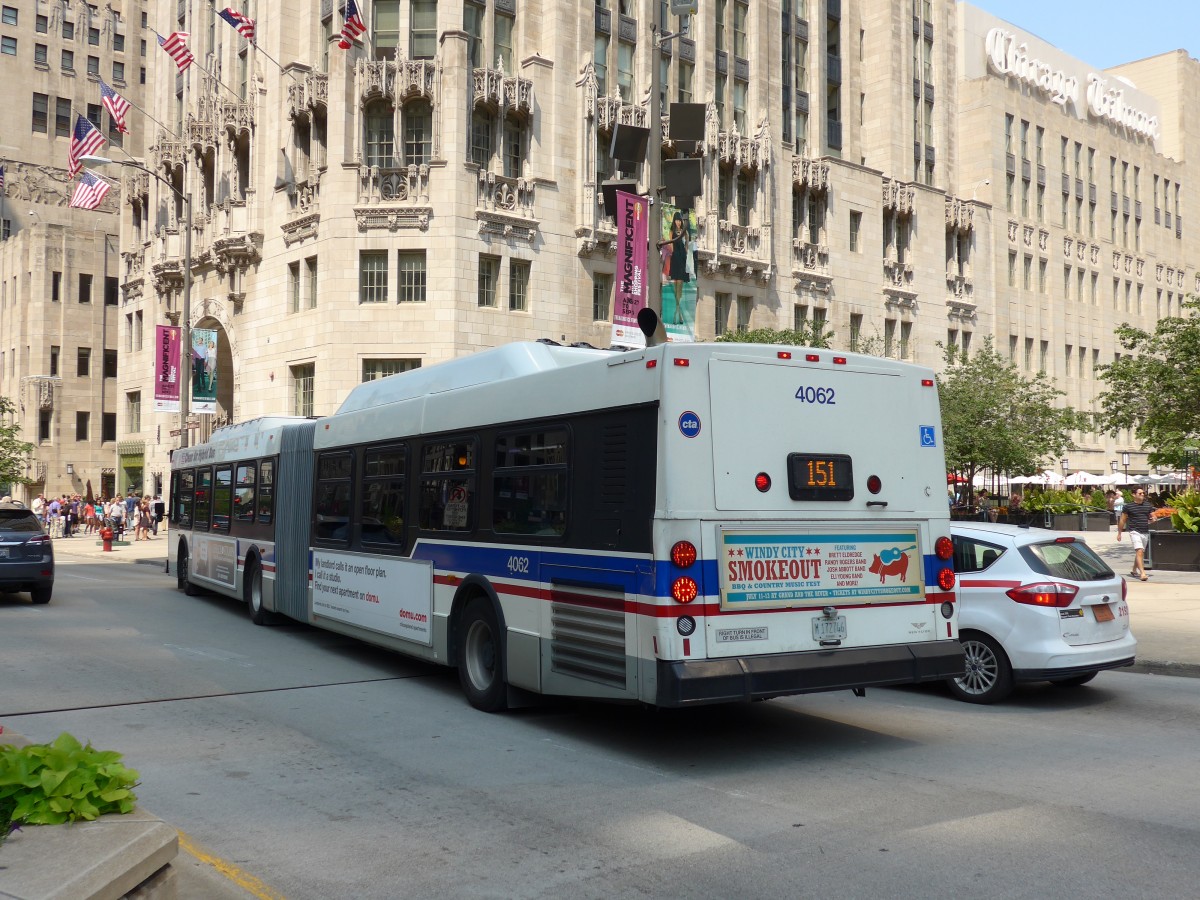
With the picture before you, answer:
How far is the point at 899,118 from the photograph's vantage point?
50562mm

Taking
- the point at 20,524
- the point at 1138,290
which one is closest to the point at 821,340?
the point at 20,524

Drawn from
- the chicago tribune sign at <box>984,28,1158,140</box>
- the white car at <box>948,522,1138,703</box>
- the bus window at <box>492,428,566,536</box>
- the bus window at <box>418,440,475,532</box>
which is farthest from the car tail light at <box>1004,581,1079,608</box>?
the chicago tribune sign at <box>984,28,1158,140</box>

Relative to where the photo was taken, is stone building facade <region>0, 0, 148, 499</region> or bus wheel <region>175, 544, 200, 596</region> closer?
bus wheel <region>175, 544, 200, 596</region>

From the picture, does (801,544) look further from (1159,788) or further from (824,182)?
(824,182)

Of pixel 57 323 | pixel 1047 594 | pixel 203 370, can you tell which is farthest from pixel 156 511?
pixel 1047 594

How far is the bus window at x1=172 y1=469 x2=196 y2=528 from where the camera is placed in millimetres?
19864

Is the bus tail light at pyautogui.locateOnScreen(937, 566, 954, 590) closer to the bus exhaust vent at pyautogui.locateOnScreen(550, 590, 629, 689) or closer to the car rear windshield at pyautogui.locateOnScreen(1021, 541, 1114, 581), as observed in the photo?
the car rear windshield at pyautogui.locateOnScreen(1021, 541, 1114, 581)

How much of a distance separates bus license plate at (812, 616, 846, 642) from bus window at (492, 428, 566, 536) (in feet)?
6.83

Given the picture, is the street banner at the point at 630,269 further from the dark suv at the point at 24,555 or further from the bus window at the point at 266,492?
the dark suv at the point at 24,555

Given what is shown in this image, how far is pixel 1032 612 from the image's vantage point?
9.66 meters

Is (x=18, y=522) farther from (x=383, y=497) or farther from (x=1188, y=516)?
(x=1188, y=516)

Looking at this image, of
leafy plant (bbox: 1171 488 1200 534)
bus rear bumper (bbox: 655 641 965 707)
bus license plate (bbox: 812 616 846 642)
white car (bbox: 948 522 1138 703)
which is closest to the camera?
bus rear bumper (bbox: 655 641 965 707)

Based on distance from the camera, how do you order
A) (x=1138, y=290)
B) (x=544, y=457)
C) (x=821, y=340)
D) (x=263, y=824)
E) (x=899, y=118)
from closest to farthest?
(x=263, y=824) → (x=544, y=457) → (x=821, y=340) → (x=899, y=118) → (x=1138, y=290)

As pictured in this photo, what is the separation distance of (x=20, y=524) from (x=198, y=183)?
92.9 ft
